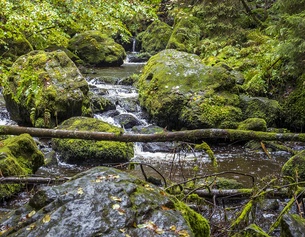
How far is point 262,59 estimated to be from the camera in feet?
40.9

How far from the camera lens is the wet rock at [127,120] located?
10898mm

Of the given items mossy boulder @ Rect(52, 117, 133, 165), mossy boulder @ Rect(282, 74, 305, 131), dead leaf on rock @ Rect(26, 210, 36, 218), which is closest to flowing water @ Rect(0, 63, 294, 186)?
mossy boulder @ Rect(52, 117, 133, 165)

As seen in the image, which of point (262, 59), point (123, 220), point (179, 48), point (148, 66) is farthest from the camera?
point (179, 48)

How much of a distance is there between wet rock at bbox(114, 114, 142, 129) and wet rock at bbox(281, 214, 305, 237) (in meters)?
8.06

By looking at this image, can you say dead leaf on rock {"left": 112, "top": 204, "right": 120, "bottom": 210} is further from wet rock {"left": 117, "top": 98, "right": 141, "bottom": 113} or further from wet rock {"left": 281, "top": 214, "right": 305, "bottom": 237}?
wet rock {"left": 117, "top": 98, "right": 141, "bottom": 113}

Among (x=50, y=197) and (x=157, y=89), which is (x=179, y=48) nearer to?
(x=157, y=89)

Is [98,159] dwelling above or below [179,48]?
below

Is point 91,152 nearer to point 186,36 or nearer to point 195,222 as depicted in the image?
point 195,222

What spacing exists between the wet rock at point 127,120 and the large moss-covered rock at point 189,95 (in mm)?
553

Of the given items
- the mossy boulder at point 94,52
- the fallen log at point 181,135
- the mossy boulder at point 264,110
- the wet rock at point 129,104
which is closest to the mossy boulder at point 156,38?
the mossy boulder at point 94,52

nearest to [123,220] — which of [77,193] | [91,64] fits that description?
[77,193]

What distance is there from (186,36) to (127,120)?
957cm

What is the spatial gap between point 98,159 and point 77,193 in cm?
591

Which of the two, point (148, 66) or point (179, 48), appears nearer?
point (148, 66)
